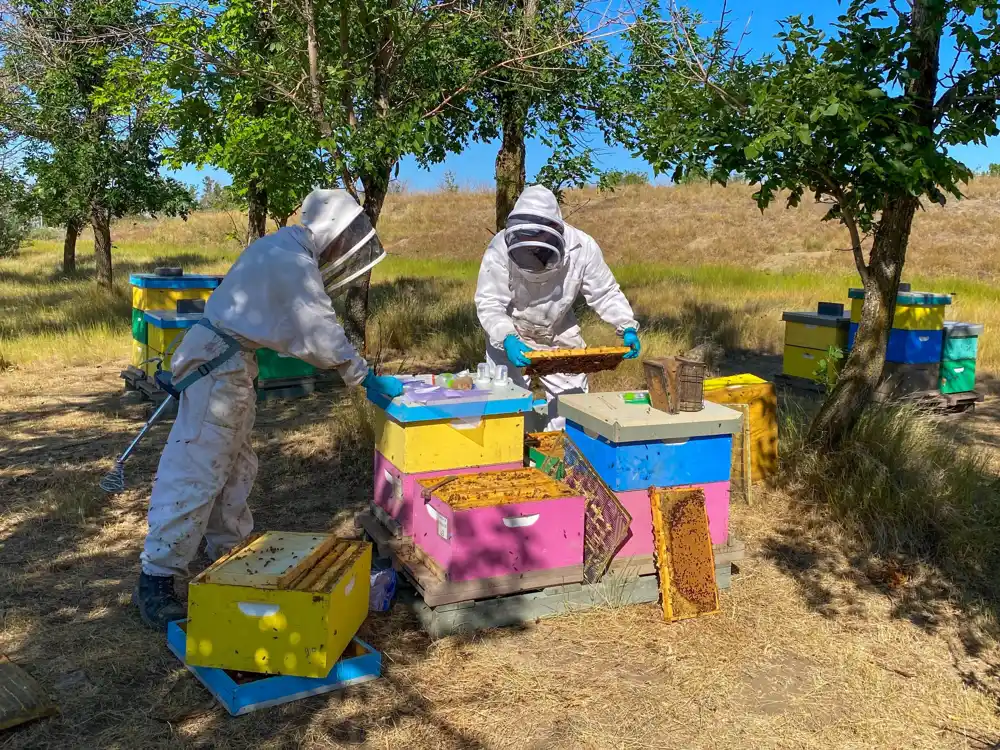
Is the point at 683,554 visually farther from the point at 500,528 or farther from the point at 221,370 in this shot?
the point at 221,370

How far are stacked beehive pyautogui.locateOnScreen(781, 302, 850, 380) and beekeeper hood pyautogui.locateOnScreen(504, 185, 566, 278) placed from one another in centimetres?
333

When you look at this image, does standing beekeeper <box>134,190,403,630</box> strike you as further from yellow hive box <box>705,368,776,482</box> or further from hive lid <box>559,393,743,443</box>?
yellow hive box <box>705,368,776,482</box>

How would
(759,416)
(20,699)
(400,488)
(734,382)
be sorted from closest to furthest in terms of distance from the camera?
1. (20,699)
2. (400,488)
3. (759,416)
4. (734,382)

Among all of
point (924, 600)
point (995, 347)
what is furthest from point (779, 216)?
point (924, 600)

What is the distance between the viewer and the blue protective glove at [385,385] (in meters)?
3.64

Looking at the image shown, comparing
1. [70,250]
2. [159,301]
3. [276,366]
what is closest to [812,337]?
[276,366]

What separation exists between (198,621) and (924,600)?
3180 millimetres

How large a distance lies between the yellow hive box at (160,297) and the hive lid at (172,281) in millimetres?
36

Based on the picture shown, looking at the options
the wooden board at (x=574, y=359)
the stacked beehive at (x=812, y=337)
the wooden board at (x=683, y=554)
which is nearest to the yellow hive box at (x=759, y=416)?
the wooden board at (x=574, y=359)

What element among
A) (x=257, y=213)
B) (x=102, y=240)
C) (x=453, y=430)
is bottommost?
(x=453, y=430)

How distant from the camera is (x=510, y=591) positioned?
338cm

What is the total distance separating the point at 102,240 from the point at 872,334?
43.2 ft

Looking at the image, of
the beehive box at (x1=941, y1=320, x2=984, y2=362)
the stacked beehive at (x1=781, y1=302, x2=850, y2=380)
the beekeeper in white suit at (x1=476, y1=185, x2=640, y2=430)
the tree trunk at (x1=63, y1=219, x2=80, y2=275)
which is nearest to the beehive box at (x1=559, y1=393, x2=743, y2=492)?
the beekeeper in white suit at (x1=476, y1=185, x2=640, y2=430)

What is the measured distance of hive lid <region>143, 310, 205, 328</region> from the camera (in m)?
6.39
